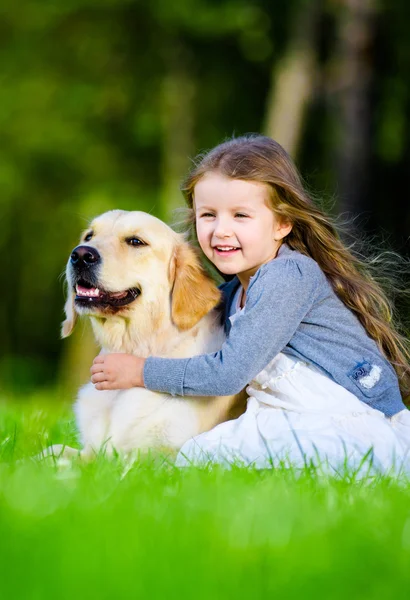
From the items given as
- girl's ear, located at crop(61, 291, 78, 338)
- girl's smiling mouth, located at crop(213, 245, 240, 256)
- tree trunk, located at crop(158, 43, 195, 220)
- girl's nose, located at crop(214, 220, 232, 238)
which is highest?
tree trunk, located at crop(158, 43, 195, 220)

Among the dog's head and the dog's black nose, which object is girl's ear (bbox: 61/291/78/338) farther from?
the dog's black nose

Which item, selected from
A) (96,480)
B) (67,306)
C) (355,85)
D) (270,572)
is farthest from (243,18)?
(270,572)

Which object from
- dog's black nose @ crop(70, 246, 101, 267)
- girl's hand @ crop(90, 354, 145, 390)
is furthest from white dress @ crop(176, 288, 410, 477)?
dog's black nose @ crop(70, 246, 101, 267)

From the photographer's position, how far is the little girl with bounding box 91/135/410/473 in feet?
11.9

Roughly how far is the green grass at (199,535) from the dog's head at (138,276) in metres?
0.96

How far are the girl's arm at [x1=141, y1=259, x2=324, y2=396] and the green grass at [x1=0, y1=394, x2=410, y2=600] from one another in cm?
59

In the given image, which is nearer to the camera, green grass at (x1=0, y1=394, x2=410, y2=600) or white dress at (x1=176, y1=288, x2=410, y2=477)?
green grass at (x1=0, y1=394, x2=410, y2=600)

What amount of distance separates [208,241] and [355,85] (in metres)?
5.67

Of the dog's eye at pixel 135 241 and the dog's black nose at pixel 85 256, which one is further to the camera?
the dog's eye at pixel 135 241

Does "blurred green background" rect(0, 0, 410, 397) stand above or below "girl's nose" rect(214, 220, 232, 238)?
above

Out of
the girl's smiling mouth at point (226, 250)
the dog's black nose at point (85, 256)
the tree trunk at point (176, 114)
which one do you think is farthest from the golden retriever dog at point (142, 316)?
the tree trunk at point (176, 114)

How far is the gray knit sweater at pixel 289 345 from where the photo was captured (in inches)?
144

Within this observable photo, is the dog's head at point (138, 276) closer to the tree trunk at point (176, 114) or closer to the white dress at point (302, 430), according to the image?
the white dress at point (302, 430)

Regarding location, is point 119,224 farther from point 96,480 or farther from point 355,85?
point 355,85
